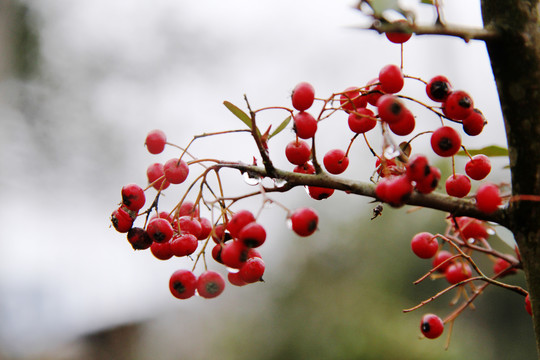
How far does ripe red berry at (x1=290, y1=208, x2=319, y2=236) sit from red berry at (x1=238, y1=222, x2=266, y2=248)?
55 millimetres

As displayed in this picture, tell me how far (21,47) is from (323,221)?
7971mm

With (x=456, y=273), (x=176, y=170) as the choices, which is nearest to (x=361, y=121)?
(x=176, y=170)

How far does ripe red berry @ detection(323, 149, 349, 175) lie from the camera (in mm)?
986

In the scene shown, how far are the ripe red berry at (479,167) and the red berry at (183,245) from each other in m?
0.62

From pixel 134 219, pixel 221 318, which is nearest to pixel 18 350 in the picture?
pixel 221 318

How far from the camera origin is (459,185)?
3.21ft

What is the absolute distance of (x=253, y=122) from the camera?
2.30 feet

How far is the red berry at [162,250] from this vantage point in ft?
3.06

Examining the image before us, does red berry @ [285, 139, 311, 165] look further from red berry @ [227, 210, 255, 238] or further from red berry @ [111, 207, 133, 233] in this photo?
red berry @ [111, 207, 133, 233]

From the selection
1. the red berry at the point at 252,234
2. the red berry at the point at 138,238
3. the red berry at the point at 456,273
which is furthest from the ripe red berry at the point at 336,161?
the red berry at the point at 456,273

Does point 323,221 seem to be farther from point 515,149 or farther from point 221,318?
point 515,149

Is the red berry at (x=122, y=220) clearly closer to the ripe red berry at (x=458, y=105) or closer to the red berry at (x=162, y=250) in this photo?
the red berry at (x=162, y=250)

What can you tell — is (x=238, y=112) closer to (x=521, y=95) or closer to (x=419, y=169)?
(x=419, y=169)

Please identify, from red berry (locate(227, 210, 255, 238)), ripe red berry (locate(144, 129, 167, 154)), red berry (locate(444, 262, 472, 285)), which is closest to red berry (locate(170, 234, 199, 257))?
red berry (locate(227, 210, 255, 238))
